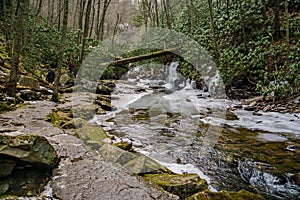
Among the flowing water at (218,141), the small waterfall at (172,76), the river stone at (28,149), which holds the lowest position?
the flowing water at (218,141)

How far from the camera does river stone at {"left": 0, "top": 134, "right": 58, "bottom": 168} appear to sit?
9.61 ft

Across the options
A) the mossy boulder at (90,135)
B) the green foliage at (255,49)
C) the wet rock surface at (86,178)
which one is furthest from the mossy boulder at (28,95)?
the green foliage at (255,49)

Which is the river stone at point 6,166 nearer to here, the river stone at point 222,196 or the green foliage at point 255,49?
the river stone at point 222,196

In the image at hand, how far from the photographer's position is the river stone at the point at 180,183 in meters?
3.19

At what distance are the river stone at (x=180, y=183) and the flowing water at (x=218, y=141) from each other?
69cm

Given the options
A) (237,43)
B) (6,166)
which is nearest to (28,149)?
(6,166)

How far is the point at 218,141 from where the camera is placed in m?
6.21

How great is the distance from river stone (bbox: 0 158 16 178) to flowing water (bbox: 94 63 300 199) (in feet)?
8.62

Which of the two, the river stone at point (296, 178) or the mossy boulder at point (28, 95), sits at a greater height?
the mossy boulder at point (28, 95)

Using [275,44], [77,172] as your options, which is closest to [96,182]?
[77,172]

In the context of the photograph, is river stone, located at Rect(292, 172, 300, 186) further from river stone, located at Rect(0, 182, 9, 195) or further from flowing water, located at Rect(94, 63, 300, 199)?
river stone, located at Rect(0, 182, 9, 195)

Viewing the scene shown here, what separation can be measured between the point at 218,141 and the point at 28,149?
4535 millimetres

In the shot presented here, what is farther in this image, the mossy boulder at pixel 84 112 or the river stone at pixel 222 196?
the mossy boulder at pixel 84 112

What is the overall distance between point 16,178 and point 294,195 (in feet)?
12.8
